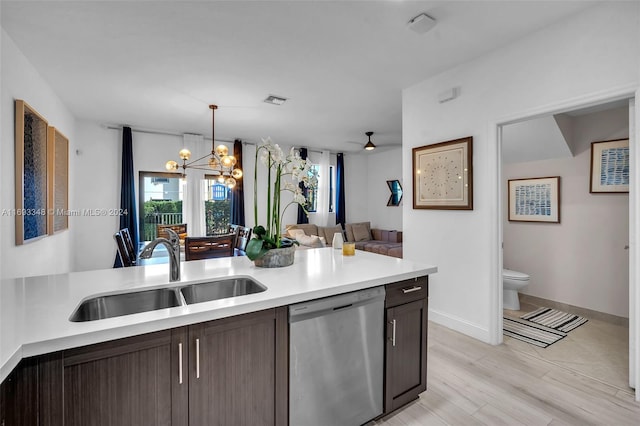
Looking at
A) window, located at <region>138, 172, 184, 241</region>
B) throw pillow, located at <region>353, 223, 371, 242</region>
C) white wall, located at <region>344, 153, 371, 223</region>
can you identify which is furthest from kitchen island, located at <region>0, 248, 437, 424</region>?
white wall, located at <region>344, 153, 371, 223</region>

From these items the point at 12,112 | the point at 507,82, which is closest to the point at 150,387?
the point at 12,112

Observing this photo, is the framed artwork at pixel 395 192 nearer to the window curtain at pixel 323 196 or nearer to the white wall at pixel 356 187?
the white wall at pixel 356 187

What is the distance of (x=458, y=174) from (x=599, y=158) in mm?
1715

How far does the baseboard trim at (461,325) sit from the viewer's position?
278cm

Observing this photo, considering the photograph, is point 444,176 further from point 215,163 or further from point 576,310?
point 215,163

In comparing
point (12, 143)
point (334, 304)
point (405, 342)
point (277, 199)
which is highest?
point (12, 143)

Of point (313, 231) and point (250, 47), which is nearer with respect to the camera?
point (250, 47)

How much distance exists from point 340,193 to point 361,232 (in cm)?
111

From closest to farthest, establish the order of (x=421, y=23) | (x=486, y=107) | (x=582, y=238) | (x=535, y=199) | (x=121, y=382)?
(x=121, y=382) → (x=421, y=23) → (x=486, y=107) → (x=582, y=238) → (x=535, y=199)

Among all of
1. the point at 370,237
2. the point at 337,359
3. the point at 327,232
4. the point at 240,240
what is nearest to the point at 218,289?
the point at 337,359

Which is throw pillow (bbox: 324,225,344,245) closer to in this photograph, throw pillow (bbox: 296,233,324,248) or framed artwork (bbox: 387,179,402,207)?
throw pillow (bbox: 296,233,324,248)

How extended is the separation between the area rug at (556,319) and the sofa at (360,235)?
99.5 inches

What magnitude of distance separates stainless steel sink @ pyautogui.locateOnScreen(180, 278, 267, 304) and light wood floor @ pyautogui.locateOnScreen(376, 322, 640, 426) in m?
1.11

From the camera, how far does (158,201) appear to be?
5.61 meters
